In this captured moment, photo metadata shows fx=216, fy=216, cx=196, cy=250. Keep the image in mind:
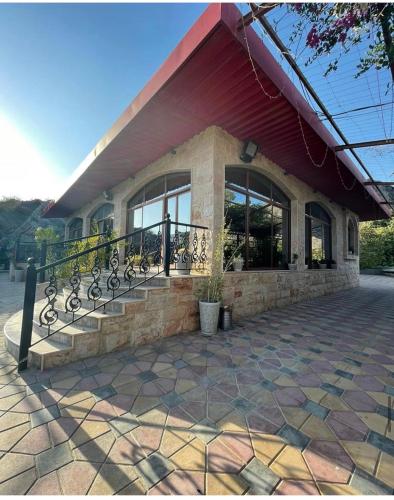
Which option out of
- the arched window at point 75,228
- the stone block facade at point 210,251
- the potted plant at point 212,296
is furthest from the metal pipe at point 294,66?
the arched window at point 75,228

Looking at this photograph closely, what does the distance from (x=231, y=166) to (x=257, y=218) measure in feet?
4.95

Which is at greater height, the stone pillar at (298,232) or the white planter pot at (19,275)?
the stone pillar at (298,232)

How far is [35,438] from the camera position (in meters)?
1.42

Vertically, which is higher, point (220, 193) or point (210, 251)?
point (220, 193)

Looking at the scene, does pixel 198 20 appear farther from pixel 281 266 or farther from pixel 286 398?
pixel 281 266

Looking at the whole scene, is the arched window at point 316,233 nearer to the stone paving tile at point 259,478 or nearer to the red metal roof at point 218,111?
the red metal roof at point 218,111

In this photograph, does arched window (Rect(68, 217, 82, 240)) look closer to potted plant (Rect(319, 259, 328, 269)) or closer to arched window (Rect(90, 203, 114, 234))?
arched window (Rect(90, 203, 114, 234))

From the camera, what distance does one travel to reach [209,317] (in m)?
3.43

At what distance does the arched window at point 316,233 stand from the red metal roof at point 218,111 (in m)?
1.55

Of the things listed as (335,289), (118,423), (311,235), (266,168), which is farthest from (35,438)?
(335,289)

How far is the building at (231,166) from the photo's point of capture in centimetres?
283

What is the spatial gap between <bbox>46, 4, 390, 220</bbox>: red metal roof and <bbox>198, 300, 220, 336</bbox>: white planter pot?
3227 millimetres

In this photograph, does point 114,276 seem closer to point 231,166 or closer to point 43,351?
point 43,351

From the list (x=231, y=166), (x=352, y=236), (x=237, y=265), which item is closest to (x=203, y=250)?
(x=237, y=265)
